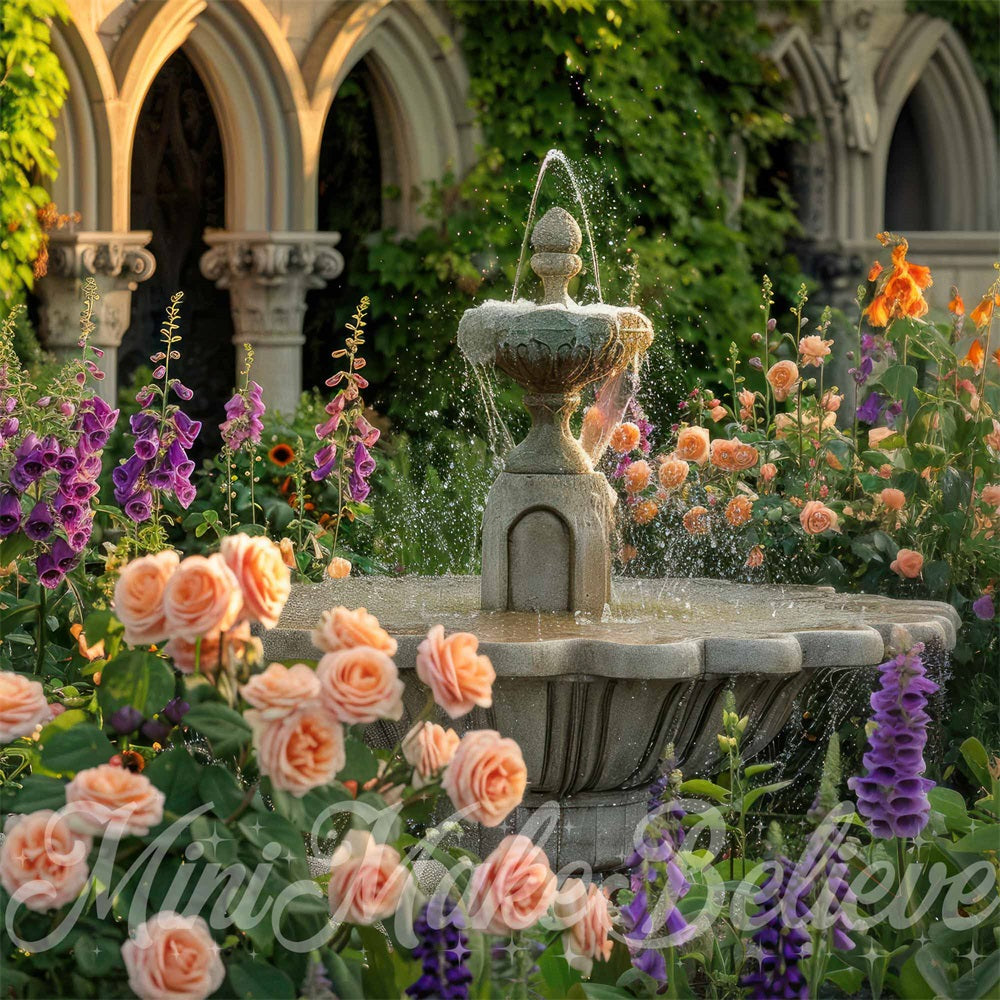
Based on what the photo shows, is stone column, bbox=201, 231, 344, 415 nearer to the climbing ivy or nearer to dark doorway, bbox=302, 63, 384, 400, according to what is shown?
the climbing ivy

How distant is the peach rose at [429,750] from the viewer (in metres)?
1.95

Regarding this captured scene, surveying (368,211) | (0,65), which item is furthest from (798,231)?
(0,65)

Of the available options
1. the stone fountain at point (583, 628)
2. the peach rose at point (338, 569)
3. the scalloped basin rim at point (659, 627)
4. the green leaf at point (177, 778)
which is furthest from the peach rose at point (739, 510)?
the green leaf at point (177, 778)

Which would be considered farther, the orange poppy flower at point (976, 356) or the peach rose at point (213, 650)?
the orange poppy flower at point (976, 356)

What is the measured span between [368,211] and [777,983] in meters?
6.63

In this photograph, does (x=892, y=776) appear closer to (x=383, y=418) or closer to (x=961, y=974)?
(x=961, y=974)

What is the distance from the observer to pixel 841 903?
2.10 metres

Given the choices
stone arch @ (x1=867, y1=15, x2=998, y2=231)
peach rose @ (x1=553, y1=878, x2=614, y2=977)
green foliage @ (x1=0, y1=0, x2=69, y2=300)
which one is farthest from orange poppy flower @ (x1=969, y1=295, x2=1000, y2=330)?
stone arch @ (x1=867, y1=15, x2=998, y2=231)

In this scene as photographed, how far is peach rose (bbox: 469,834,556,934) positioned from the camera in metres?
1.89

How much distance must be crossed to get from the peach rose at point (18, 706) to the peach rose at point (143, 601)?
0.64 ft

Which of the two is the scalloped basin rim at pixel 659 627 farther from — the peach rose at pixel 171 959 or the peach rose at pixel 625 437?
the peach rose at pixel 171 959

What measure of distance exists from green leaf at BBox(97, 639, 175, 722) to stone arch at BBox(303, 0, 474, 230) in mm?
5679

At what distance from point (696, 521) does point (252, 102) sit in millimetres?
3887

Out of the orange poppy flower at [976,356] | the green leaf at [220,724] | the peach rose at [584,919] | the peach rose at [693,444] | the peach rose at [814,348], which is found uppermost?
the peach rose at [814,348]
